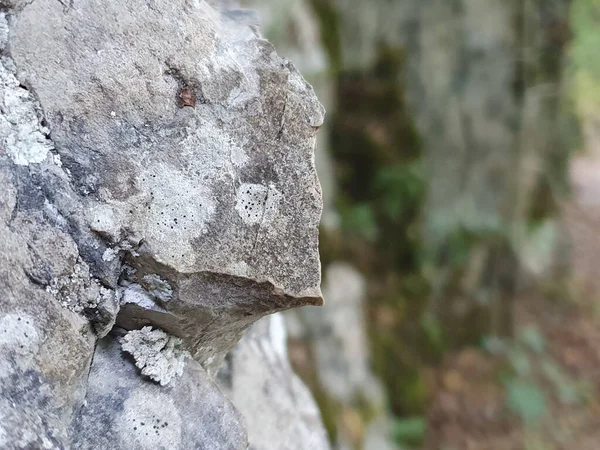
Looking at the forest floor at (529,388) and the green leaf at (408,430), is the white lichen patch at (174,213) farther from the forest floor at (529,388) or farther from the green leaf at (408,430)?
the forest floor at (529,388)

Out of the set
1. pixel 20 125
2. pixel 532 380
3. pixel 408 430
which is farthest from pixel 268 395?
pixel 532 380

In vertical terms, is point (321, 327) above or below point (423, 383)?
above

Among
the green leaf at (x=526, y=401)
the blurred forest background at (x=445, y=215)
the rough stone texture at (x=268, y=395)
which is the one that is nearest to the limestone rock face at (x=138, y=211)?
the rough stone texture at (x=268, y=395)

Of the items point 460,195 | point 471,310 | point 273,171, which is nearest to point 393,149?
point 460,195

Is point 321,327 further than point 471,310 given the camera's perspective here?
No

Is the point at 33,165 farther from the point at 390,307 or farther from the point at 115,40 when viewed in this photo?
the point at 390,307

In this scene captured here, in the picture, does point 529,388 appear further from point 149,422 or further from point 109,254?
point 109,254
